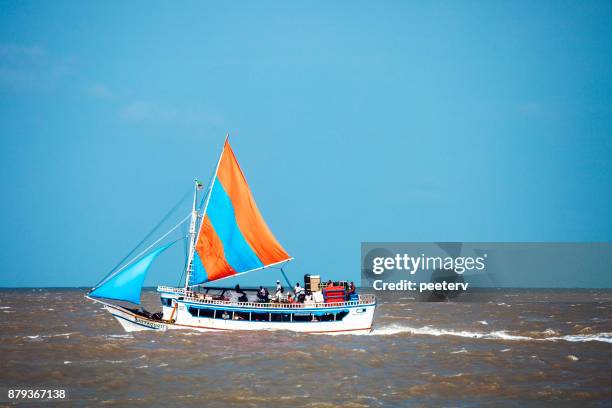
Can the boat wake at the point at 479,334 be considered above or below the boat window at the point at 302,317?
below

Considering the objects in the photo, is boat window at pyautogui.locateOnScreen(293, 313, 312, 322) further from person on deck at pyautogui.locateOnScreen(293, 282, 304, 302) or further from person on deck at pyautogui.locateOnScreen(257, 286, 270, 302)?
person on deck at pyautogui.locateOnScreen(257, 286, 270, 302)

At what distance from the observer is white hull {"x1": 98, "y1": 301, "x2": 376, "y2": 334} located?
44000mm

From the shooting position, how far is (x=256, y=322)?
44.4m

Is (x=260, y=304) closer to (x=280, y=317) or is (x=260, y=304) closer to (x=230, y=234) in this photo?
(x=280, y=317)

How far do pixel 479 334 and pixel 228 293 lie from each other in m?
19.2

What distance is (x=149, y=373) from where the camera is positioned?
3055 cm

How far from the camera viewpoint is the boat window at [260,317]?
44281mm

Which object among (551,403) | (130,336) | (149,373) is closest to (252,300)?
(130,336)

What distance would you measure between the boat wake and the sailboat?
3.89 m

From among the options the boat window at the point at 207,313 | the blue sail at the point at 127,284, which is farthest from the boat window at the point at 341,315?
the blue sail at the point at 127,284

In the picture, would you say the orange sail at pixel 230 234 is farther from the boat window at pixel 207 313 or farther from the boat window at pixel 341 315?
the boat window at pixel 341 315

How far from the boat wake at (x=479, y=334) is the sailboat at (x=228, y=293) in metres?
3.89

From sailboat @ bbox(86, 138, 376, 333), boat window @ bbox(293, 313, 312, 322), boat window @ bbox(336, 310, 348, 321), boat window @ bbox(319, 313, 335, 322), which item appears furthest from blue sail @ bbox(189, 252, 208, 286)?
boat window @ bbox(336, 310, 348, 321)

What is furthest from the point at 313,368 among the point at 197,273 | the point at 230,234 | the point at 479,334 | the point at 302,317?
the point at 479,334
